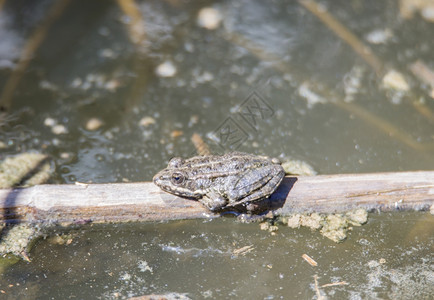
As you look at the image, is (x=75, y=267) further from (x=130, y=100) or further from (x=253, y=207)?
(x=130, y=100)

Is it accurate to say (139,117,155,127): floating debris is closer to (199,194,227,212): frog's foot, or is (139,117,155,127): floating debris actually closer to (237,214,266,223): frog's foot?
(199,194,227,212): frog's foot

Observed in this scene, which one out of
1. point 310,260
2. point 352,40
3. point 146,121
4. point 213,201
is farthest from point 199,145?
point 352,40

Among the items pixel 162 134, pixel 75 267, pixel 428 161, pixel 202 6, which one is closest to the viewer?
pixel 75 267

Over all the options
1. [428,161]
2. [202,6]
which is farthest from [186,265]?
[202,6]

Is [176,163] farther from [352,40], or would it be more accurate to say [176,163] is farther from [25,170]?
[352,40]

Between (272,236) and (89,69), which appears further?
(89,69)
